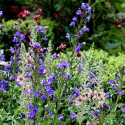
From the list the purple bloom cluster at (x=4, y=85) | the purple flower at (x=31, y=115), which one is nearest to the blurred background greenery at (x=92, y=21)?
the purple bloom cluster at (x=4, y=85)

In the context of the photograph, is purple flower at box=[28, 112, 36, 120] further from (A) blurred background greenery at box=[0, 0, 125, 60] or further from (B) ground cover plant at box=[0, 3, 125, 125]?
(A) blurred background greenery at box=[0, 0, 125, 60]

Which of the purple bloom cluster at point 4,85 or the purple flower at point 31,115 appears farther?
the purple bloom cluster at point 4,85

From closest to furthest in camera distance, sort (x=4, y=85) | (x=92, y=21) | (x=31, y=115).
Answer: (x=31, y=115)
(x=4, y=85)
(x=92, y=21)

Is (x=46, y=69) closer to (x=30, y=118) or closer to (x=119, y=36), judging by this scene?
(x=30, y=118)

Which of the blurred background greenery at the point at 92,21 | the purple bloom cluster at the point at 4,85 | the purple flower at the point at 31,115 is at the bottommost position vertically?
the purple flower at the point at 31,115

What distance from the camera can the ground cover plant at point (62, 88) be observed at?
178cm

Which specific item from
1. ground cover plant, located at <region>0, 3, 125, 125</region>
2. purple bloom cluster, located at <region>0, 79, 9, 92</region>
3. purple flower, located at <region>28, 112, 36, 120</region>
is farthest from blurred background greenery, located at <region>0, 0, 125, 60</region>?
purple flower, located at <region>28, 112, 36, 120</region>

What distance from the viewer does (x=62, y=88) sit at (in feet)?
6.08

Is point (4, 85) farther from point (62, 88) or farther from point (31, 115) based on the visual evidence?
point (62, 88)

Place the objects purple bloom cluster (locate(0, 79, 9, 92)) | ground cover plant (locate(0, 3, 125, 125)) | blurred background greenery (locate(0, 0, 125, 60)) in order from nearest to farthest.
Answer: ground cover plant (locate(0, 3, 125, 125)) < purple bloom cluster (locate(0, 79, 9, 92)) < blurred background greenery (locate(0, 0, 125, 60))

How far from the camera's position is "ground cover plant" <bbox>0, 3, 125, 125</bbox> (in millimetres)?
1780

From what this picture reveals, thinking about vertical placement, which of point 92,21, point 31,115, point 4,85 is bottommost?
point 31,115

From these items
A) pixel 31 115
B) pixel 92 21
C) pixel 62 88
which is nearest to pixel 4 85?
pixel 31 115

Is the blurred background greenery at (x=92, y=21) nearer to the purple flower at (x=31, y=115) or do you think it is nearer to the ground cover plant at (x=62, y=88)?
the ground cover plant at (x=62, y=88)
